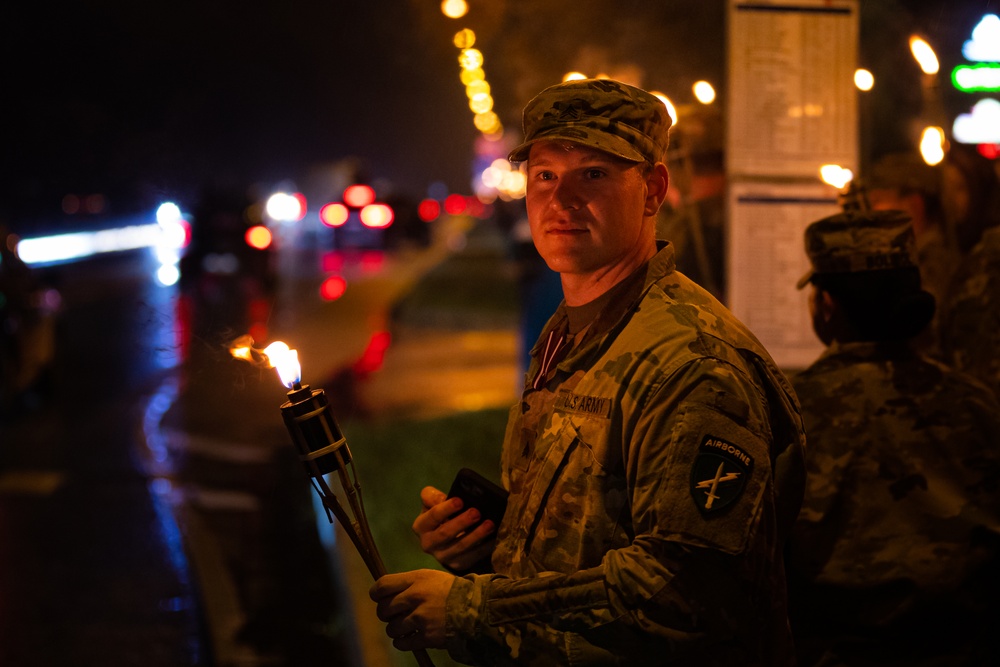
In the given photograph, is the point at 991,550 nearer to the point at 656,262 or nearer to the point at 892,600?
the point at 892,600

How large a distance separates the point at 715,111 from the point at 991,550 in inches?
109

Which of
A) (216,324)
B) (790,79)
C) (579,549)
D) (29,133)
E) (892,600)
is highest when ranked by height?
(29,133)

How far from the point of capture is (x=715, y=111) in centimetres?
499

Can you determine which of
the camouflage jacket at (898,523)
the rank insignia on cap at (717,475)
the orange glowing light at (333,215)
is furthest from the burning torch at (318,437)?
the orange glowing light at (333,215)

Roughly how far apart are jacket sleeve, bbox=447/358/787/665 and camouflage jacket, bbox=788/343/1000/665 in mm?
842

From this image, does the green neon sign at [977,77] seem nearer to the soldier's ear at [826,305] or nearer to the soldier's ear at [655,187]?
the soldier's ear at [826,305]

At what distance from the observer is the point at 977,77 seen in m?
7.64

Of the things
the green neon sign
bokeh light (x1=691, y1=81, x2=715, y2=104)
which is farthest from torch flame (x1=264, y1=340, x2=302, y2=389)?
the green neon sign

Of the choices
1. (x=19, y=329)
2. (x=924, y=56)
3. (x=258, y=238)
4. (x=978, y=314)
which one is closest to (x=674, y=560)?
(x=978, y=314)

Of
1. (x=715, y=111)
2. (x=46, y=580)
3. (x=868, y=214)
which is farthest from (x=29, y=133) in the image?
(x=868, y=214)

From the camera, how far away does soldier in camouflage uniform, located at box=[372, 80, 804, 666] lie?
1.86 m

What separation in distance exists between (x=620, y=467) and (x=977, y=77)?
22.4ft

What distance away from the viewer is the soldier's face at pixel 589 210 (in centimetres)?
223

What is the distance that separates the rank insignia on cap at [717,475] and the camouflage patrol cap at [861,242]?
1.16m
